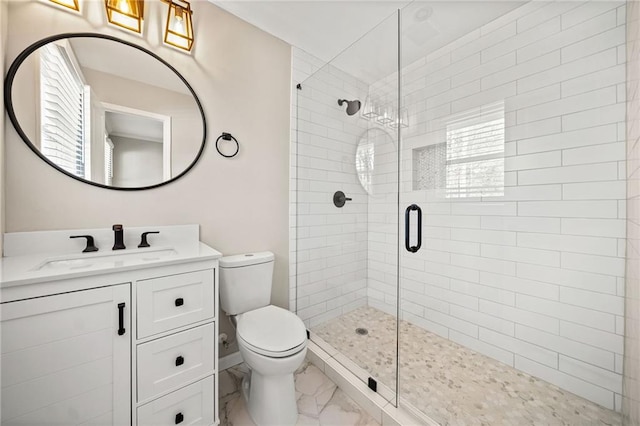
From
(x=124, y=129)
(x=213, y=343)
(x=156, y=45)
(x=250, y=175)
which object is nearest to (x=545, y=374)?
(x=213, y=343)

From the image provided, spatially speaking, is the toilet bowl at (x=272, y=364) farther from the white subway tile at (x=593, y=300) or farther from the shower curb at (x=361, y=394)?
the white subway tile at (x=593, y=300)

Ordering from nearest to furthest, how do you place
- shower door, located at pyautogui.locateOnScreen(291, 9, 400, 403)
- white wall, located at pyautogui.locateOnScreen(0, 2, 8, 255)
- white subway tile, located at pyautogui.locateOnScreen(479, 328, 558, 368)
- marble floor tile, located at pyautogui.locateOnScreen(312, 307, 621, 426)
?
white wall, located at pyautogui.locateOnScreen(0, 2, 8, 255) < marble floor tile, located at pyautogui.locateOnScreen(312, 307, 621, 426) < white subway tile, located at pyautogui.locateOnScreen(479, 328, 558, 368) < shower door, located at pyautogui.locateOnScreen(291, 9, 400, 403)

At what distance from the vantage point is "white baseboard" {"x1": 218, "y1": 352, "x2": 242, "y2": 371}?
1.66m

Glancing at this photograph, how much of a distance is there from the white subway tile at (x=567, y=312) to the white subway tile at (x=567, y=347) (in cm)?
12

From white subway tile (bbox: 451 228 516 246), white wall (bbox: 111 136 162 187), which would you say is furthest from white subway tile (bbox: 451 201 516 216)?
white wall (bbox: 111 136 162 187)

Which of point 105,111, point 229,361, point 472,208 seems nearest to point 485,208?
point 472,208

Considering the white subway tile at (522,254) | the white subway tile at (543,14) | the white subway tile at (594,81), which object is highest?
the white subway tile at (543,14)

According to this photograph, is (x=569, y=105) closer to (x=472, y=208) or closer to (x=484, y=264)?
(x=472, y=208)

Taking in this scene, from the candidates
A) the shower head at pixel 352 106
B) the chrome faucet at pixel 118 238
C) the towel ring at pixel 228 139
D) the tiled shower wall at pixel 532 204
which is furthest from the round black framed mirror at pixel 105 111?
the tiled shower wall at pixel 532 204

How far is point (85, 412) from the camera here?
0.89m

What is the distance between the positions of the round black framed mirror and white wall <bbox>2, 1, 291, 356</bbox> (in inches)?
2.0

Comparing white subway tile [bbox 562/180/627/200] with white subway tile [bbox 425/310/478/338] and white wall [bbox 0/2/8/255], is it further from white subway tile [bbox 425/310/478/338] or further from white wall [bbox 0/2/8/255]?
white wall [bbox 0/2/8/255]

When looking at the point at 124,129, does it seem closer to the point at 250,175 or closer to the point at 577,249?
the point at 250,175

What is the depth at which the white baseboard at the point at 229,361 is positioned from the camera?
166 cm
